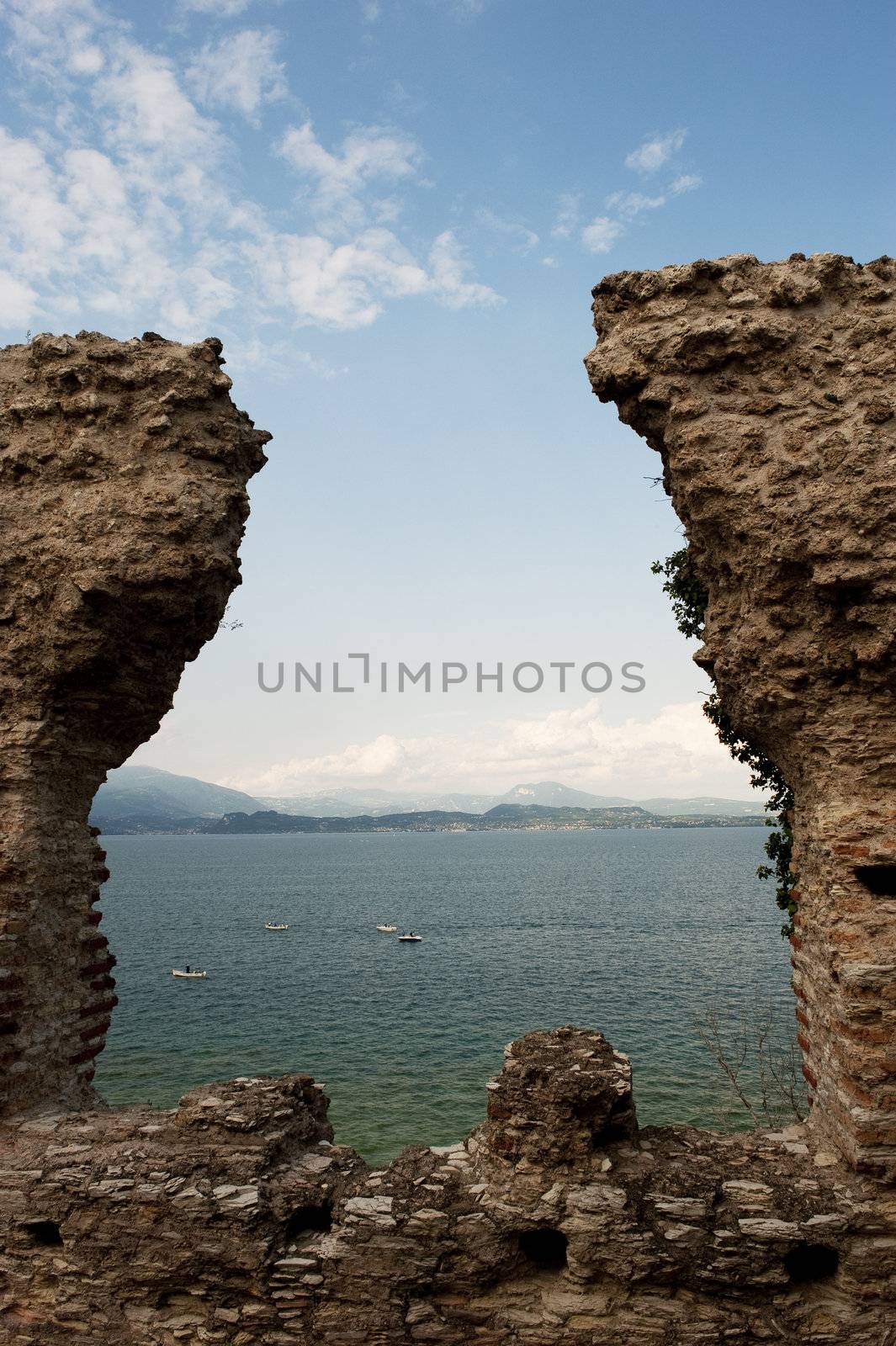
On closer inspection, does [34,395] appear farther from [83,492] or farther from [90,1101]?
[90,1101]

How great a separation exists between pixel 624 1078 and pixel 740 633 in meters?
3.00

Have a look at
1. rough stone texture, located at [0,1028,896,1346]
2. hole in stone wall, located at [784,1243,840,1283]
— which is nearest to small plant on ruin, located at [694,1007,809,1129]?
hole in stone wall, located at [784,1243,840,1283]

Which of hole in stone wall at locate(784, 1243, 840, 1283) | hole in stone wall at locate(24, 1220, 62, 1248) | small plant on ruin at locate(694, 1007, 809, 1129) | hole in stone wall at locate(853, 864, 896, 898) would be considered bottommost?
small plant on ruin at locate(694, 1007, 809, 1129)

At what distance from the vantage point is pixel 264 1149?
5.10 metres

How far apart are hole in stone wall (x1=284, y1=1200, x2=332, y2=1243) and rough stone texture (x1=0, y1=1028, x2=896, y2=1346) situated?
19 mm

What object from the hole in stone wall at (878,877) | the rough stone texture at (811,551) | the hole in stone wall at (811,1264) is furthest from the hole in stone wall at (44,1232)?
the hole in stone wall at (878,877)

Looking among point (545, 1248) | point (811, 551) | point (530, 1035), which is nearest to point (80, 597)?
point (530, 1035)

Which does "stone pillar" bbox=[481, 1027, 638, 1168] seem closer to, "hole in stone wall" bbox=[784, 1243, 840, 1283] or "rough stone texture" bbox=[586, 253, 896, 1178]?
"hole in stone wall" bbox=[784, 1243, 840, 1283]

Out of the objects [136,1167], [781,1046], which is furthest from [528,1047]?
[781,1046]

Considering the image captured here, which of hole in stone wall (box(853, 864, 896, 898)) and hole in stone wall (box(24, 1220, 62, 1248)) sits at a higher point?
hole in stone wall (box(853, 864, 896, 898))

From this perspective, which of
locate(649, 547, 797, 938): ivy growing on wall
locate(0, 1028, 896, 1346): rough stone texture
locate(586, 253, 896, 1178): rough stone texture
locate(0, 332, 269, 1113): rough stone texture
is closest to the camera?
locate(0, 1028, 896, 1346): rough stone texture

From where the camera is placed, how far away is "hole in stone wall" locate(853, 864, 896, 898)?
15.8ft

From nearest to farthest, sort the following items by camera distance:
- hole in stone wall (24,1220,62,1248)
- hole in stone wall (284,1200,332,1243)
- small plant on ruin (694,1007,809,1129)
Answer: hole in stone wall (284,1200,332,1243) < hole in stone wall (24,1220,62,1248) < small plant on ruin (694,1007,809,1129)

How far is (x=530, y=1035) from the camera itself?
5512mm
